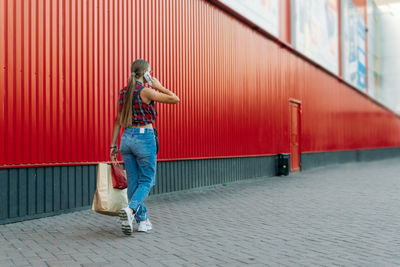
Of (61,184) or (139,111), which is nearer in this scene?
(139,111)

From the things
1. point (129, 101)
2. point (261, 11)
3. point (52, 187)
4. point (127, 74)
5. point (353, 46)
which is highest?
point (353, 46)

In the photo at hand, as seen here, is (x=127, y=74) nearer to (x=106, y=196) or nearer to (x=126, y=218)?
(x=106, y=196)

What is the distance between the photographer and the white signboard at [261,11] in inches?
492

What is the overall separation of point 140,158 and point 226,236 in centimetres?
125

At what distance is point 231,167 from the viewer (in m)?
11.9

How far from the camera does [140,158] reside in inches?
206

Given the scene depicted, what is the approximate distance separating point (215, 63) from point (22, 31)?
5759mm

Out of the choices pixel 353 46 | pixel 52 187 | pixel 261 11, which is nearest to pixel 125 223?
pixel 52 187

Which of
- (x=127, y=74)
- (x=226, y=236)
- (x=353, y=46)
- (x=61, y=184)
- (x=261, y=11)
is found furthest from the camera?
(x=353, y=46)

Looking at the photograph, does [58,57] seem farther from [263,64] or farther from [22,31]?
[263,64]

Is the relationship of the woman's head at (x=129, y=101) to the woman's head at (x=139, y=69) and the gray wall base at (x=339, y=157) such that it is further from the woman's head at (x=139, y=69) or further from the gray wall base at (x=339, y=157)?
the gray wall base at (x=339, y=157)

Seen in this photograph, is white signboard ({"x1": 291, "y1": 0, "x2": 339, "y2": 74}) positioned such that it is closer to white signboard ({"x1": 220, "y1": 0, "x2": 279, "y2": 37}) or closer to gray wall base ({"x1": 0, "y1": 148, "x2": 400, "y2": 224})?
white signboard ({"x1": 220, "y1": 0, "x2": 279, "y2": 37})

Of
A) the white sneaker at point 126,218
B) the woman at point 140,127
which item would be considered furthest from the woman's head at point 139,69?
the white sneaker at point 126,218

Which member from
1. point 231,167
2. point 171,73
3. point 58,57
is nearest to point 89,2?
point 58,57
